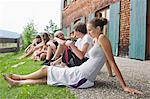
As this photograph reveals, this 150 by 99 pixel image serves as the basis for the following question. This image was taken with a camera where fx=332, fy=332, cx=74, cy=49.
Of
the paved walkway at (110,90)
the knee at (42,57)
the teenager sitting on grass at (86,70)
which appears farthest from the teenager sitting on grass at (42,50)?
the teenager sitting on grass at (86,70)

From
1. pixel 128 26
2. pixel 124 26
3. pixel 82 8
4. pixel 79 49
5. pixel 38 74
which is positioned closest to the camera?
pixel 38 74

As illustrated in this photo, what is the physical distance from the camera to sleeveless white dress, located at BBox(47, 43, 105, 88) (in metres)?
4.80

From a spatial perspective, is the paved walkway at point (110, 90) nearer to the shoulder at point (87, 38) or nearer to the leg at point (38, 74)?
the leg at point (38, 74)

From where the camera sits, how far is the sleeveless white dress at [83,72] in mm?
4801

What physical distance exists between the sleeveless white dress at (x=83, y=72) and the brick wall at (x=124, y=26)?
709 cm

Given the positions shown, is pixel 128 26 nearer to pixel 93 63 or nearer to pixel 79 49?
pixel 79 49

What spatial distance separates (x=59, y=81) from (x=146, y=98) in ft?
4.44

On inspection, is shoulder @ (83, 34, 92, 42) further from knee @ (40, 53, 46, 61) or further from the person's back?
knee @ (40, 53, 46, 61)

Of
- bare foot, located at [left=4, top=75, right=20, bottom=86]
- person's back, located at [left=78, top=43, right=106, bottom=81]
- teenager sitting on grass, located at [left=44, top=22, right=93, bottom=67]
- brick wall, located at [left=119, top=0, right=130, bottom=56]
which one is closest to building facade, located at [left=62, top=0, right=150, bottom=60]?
brick wall, located at [left=119, top=0, right=130, bottom=56]

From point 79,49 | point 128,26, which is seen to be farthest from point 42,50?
point 79,49

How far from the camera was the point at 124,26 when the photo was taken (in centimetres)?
1221

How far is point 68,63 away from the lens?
6.30m

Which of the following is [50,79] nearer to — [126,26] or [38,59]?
[38,59]

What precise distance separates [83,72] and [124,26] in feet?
25.3
